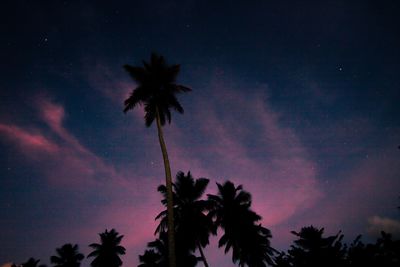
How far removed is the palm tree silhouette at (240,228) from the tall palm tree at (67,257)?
3429 centimetres

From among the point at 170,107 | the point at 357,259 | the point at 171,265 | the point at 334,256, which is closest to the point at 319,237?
the point at 334,256

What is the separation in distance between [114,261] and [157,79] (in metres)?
39.7

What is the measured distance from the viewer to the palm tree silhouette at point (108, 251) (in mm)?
45031

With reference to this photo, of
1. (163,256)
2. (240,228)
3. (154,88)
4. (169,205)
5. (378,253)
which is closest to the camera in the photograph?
(378,253)

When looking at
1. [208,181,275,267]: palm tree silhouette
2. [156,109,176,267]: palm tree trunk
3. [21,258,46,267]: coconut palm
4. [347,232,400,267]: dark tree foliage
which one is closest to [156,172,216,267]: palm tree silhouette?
[208,181,275,267]: palm tree silhouette

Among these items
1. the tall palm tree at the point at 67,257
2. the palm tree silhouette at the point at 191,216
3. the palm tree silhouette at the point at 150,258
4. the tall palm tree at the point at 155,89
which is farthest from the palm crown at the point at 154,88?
the tall palm tree at the point at 67,257

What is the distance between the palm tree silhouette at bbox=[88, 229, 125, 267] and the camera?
148 feet

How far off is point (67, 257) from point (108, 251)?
8957 millimetres

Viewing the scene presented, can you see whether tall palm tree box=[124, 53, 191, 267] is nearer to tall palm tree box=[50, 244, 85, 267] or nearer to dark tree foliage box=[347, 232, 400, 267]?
dark tree foliage box=[347, 232, 400, 267]

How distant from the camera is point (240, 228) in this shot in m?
28.5

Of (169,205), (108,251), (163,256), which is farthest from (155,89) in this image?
(108,251)

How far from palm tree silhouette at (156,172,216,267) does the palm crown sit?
1260 centimetres

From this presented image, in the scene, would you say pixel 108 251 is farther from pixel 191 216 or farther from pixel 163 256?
pixel 191 216

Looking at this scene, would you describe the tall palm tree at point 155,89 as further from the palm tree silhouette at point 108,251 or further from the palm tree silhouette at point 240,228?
the palm tree silhouette at point 108,251
